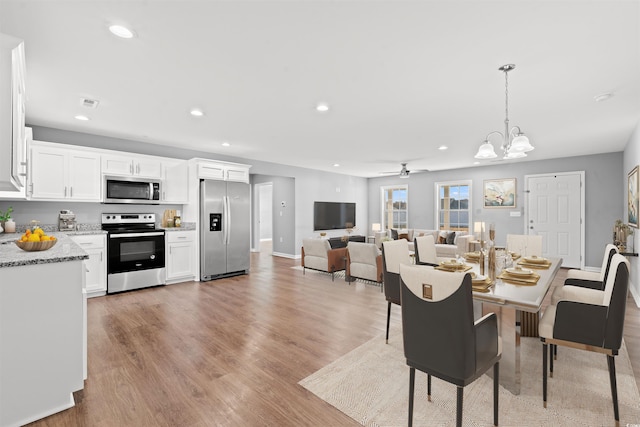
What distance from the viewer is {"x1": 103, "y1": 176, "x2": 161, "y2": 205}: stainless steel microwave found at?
4.71m

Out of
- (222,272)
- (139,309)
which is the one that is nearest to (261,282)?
(222,272)

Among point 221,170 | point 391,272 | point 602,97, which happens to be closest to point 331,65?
point 391,272

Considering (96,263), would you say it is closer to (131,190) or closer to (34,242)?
(131,190)

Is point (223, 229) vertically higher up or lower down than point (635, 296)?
higher up

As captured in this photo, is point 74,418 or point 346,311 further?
point 346,311

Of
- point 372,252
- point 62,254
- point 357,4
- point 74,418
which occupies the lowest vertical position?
point 74,418

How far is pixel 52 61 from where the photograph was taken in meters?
2.49

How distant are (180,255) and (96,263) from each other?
1.22 meters

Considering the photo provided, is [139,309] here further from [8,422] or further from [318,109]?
[318,109]

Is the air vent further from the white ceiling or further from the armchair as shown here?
the armchair

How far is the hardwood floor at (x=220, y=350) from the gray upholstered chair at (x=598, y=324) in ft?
4.00

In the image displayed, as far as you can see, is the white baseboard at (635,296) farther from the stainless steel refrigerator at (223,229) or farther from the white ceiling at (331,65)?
the stainless steel refrigerator at (223,229)

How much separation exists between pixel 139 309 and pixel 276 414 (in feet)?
9.52

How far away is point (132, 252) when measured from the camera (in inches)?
187
